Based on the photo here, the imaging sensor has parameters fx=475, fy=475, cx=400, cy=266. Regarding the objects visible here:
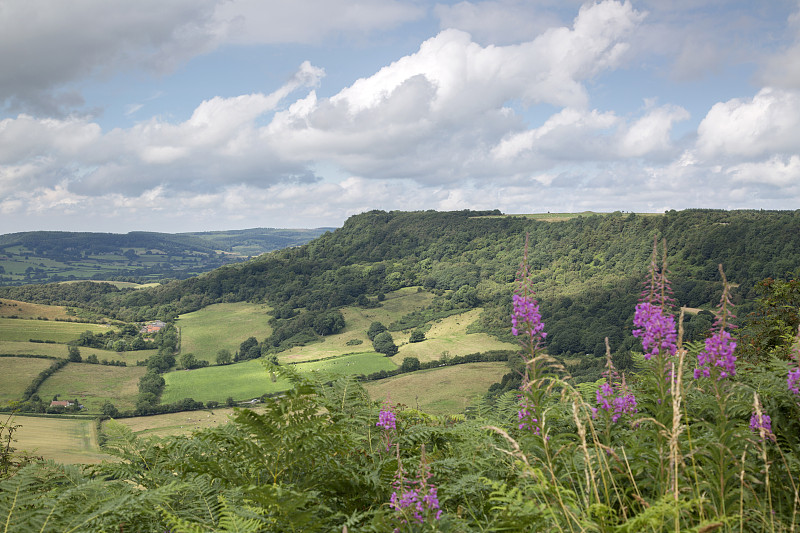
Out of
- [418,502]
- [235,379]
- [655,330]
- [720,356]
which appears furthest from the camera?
[235,379]

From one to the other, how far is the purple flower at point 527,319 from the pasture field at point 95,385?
3383 inches

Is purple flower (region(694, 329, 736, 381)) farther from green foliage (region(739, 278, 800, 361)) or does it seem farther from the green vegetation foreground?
green foliage (region(739, 278, 800, 361))

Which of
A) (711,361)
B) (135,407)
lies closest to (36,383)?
(135,407)

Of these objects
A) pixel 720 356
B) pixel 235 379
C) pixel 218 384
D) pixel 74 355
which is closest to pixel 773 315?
pixel 720 356

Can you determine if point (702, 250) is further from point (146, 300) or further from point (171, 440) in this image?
point (146, 300)

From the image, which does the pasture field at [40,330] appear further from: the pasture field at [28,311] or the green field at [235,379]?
the green field at [235,379]

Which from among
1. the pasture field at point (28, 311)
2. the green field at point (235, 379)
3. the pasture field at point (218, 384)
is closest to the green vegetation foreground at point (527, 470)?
the pasture field at point (218, 384)

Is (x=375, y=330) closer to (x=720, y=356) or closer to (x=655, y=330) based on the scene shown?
(x=655, y=330)

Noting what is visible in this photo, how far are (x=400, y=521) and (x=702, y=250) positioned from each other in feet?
426

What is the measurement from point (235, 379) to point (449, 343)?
47.0 m

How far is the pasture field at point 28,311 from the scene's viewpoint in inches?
4578

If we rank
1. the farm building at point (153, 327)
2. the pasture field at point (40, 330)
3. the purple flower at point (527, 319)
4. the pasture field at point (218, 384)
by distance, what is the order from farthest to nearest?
1. the farm building at point (153, 327)
2. the pasture field at point (40, 330)
3. the pasture field at point (218, 384)
4. the purple flower at point (527, 319)

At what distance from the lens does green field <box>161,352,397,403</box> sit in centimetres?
8150

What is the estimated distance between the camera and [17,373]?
8300 cm
